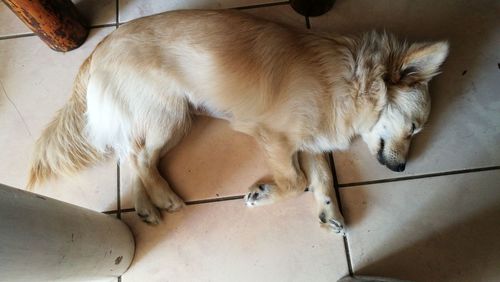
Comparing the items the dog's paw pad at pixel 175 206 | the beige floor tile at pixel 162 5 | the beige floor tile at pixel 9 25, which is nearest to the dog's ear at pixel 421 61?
the beige floor tile at pixel 162 5

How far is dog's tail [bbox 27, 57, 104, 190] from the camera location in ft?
5.42

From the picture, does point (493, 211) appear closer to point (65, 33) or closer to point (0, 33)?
point (65, 33)

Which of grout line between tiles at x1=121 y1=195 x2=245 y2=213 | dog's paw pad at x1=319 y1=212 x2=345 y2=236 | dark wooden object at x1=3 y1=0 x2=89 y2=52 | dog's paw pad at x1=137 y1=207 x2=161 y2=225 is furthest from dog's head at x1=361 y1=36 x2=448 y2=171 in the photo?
dark wooden object at x1=3 y1=0 x2=89 y2=52

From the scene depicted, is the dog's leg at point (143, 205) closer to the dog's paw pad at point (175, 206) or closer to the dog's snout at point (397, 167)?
the dog's paw pad at point (175, 206)

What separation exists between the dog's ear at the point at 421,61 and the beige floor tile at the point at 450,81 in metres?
0.39

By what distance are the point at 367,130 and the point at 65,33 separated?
152 centimetres

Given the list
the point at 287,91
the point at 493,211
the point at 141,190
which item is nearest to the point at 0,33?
the point at 141,190

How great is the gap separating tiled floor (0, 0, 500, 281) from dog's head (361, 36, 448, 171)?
124 mm

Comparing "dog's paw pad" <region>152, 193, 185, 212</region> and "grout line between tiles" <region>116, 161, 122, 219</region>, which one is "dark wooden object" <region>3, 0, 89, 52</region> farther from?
"dog's paw pad" <region>152, 193, 185, 212</region>

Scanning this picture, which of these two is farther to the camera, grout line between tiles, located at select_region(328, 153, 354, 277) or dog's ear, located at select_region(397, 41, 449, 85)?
grout line between tiles, located at select_region(328, 153, 354, 277)

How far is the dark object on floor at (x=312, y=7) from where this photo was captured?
187 centimetres

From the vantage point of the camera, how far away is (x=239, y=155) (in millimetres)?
1800

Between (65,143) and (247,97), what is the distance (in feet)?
2.68

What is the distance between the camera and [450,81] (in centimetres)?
184
